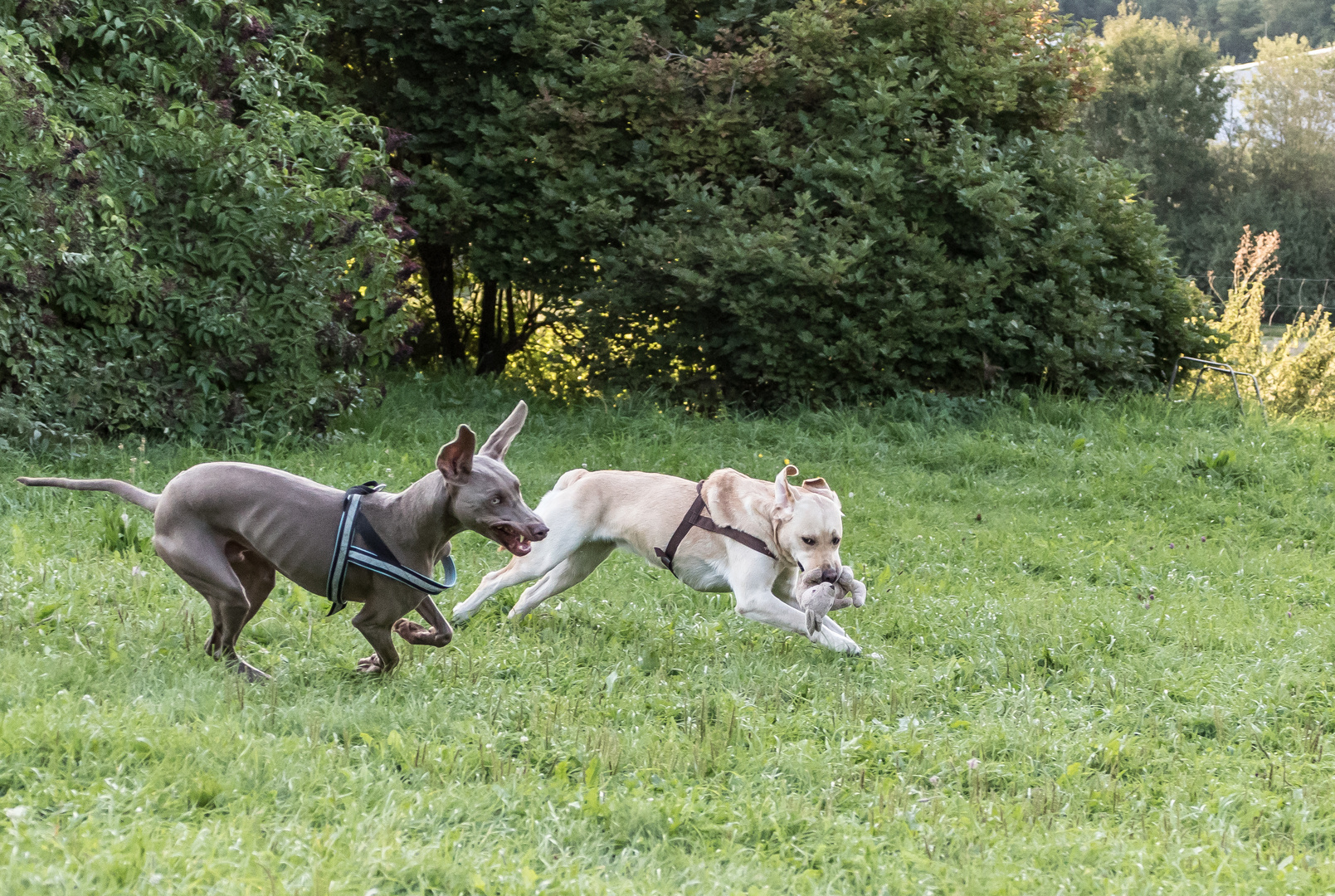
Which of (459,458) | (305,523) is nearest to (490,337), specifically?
(305,523)

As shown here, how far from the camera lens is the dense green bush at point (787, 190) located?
39.2 feet

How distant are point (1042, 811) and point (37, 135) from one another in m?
8.54

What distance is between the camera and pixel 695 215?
12.1m

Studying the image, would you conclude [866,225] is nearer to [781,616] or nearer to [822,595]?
[781,616]

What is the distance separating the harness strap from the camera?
5.72 m

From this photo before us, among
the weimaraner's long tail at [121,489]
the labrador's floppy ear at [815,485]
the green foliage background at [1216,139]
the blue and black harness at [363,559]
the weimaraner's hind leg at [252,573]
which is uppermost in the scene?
the green foliage background at [1216,139]

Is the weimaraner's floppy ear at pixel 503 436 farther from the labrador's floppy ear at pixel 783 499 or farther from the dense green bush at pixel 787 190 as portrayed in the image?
the dense green bush at pixel 787 190

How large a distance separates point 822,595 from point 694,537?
894 millimetres

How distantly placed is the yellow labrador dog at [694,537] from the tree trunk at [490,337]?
8819mm

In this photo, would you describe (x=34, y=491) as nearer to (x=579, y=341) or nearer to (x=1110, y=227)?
(x=579, y=341)

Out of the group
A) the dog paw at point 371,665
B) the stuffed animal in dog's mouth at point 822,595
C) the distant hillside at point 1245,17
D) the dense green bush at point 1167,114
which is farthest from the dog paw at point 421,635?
the distant hillside at point 1245,17

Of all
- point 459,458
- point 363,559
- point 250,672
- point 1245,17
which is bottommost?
point 250,672

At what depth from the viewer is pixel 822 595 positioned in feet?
17.2

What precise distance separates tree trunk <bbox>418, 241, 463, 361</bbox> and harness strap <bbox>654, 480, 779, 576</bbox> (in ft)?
29.3
